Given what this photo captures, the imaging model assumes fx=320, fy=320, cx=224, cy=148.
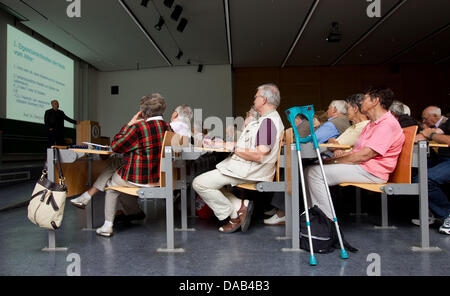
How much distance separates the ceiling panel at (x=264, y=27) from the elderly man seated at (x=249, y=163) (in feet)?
12.7

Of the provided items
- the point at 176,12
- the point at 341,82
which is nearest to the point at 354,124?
the point at 176,12

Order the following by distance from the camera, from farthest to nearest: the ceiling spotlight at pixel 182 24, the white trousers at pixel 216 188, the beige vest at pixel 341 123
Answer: the ceiling spotlight at pixel 182 24, the beige vest at pixel 341 123, the white trousers at pixel 216 188

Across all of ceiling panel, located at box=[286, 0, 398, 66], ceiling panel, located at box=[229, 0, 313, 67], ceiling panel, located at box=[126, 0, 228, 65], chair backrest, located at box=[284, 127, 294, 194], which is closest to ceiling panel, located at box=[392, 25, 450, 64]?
ceiling panel, located at box=[286, 0, 398, 66]

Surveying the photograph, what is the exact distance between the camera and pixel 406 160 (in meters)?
2.12

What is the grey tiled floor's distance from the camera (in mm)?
1699

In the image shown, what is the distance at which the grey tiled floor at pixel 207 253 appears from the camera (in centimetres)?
170

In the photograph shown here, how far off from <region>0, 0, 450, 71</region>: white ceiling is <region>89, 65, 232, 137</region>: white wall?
480mm

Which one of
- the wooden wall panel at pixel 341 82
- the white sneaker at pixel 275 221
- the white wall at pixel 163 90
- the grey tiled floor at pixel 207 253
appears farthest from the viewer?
the white wall at pixel 163 90

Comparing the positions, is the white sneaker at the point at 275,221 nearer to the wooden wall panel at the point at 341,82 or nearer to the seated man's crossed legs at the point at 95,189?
the seated man's crossed legs at the point at 95,189

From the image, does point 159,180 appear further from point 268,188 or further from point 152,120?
point 268,188

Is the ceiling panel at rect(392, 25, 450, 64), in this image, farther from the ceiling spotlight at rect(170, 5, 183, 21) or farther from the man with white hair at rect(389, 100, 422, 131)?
the ceiling spotlight at rect(170, 5, 183, 21)

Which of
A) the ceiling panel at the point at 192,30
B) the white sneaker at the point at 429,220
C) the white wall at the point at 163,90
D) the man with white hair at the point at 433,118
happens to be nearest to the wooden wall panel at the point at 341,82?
the white wall at the point at 163,90

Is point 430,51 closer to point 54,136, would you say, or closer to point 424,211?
point 424,211
